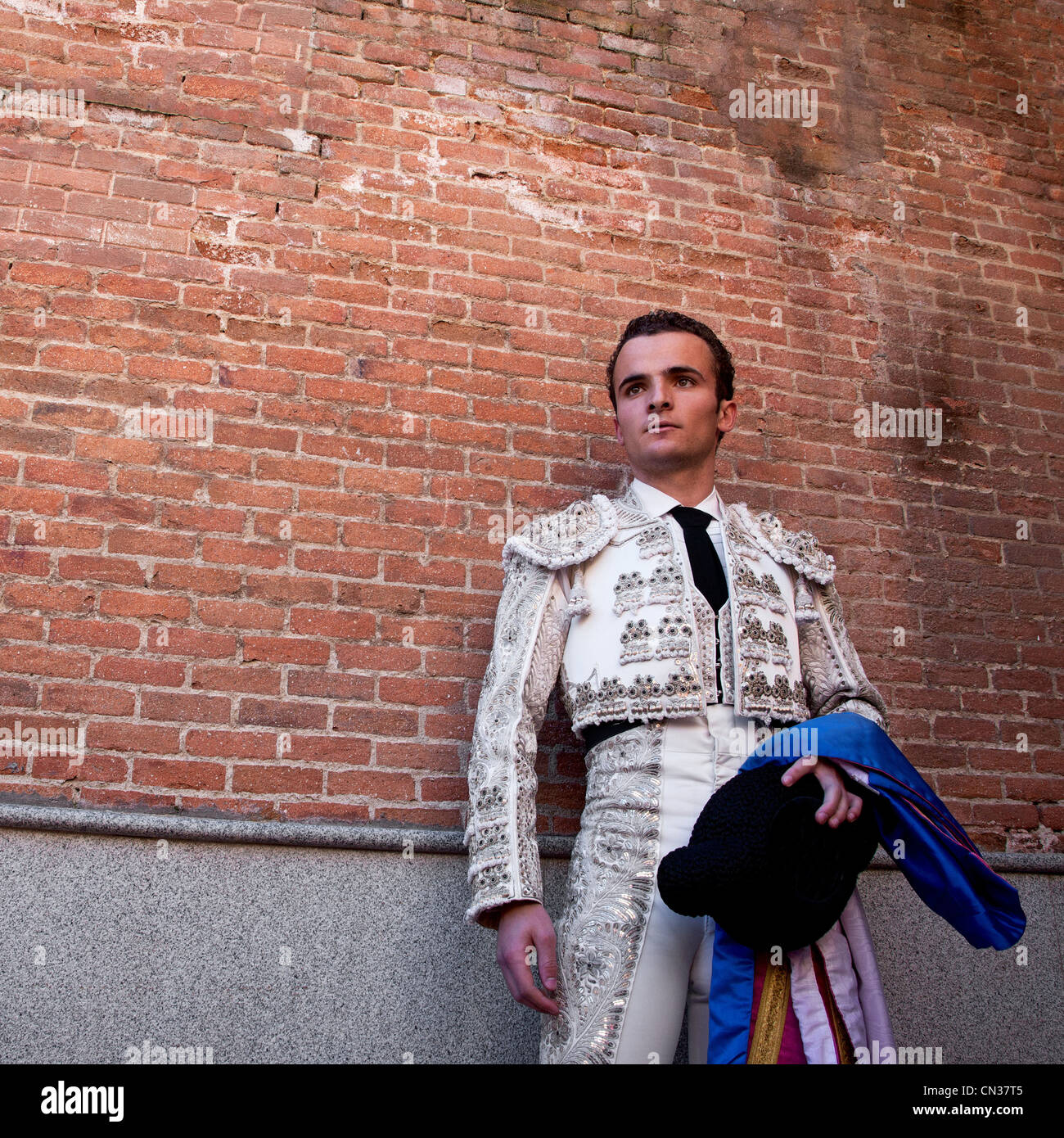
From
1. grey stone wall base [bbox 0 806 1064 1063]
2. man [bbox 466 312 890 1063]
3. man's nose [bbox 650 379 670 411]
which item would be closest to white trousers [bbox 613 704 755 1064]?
man [bbox 466 312 890 1063]

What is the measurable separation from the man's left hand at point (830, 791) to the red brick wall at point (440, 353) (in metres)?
1.01

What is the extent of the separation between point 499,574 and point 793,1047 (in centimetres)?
154

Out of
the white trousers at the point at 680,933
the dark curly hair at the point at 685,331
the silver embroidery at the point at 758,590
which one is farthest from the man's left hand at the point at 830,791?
the dark curly hair at the point at 685,331

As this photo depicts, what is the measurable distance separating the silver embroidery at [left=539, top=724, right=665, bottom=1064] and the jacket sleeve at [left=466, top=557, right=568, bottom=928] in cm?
12

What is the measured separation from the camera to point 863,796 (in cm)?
195

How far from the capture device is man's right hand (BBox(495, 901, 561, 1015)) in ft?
6.60

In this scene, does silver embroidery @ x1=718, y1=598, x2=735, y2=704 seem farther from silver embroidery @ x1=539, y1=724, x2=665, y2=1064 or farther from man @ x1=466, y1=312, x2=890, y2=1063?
silver embroidery @ x1=539, y1=724, x2=665, y2=1064

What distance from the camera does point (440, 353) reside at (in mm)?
3176

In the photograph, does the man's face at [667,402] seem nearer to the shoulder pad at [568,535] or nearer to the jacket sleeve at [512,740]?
the shoulder pad at [568,535]

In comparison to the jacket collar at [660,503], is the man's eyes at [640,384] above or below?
above

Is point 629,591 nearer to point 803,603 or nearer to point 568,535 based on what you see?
point 568,535

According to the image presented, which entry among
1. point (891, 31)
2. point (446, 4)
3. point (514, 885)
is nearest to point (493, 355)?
point (446, 4)

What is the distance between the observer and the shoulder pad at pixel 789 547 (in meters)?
2.62

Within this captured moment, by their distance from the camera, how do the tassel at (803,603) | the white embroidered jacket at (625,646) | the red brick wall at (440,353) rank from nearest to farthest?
the white embroidered jacket at (625,646), the tassel at (803,603), the red brick wall at (440,353)
